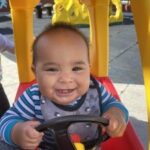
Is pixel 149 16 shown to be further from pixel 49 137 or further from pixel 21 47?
pixel 21 47

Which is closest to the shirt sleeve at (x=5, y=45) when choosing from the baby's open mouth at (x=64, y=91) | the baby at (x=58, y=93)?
the baby at (x=58, y=93)

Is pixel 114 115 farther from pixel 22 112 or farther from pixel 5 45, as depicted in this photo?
pixel 5 45

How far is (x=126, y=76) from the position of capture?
363 centimetres

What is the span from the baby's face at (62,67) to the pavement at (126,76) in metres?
1.06

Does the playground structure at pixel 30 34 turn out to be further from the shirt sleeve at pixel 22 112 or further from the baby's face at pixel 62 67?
Result: the baby's face at pixel 62 67

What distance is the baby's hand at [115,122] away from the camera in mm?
1249

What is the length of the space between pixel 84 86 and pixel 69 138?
215mm

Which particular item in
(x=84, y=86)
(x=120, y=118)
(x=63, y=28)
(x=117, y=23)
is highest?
(x=63, y=28)

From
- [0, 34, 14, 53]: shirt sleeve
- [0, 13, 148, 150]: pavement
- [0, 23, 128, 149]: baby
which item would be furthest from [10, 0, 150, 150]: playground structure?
[0, 23, 128, 149]: baby

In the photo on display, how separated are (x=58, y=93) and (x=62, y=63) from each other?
0.31 feet

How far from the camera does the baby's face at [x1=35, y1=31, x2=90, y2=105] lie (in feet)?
4.02

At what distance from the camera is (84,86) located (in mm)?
1289

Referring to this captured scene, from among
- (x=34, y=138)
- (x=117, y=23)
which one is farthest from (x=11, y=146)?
(x=117, y=23)

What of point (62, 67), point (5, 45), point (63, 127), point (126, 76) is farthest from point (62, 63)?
point (126, 76)
